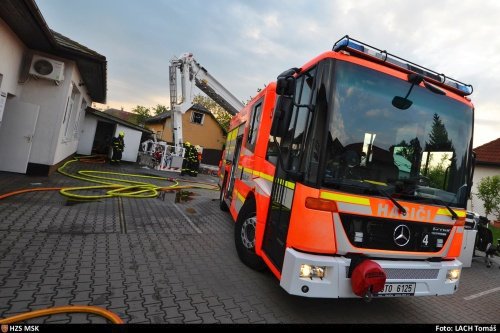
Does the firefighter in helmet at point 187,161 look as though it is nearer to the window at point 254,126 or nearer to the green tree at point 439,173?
the window at point 254,126

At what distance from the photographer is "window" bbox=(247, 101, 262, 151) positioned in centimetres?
566

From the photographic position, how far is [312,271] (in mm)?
3035

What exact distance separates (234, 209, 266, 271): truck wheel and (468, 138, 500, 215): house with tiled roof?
727 inches

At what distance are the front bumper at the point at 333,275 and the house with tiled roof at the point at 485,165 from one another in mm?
18433

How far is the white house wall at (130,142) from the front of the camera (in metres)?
19.9

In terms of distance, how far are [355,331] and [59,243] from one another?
426 centimetres

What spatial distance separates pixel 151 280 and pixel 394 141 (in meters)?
3.30

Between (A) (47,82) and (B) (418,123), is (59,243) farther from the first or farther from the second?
(A) (47,82)

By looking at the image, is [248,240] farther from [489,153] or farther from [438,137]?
[489,153]

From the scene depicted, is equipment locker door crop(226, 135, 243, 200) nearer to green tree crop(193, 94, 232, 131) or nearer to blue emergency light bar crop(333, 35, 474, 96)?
blue emergency light bar crop(333, 35, 474, 96)

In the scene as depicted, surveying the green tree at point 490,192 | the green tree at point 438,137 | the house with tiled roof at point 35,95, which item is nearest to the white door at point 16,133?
the house with tiled roof at point 35,95

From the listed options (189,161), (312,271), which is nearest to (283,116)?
(312,271)

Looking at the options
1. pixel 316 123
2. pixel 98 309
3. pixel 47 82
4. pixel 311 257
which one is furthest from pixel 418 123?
pixel 47 82

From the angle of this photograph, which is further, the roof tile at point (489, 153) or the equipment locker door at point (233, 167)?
the roof tile at point (489, 153)
